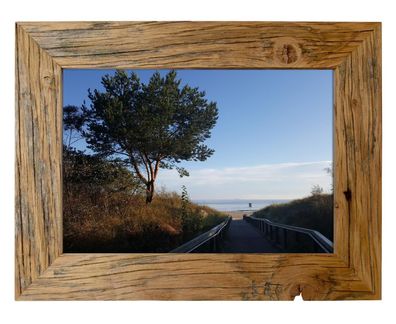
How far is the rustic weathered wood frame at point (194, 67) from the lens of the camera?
147 inches

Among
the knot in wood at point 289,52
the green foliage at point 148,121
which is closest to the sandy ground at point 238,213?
the green foliage at point 148,121

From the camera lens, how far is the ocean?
383 cm

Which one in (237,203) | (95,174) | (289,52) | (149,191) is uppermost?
(289,52)

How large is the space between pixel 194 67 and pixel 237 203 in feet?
3.85

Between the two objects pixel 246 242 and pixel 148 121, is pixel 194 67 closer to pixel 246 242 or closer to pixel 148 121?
pixel 148 121

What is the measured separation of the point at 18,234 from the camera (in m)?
3.70

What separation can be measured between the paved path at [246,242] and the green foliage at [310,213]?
0.15 metres

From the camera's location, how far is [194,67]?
12.3 feet

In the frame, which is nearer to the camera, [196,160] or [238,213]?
[196,160]

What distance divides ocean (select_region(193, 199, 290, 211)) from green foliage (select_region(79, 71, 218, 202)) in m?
0.32

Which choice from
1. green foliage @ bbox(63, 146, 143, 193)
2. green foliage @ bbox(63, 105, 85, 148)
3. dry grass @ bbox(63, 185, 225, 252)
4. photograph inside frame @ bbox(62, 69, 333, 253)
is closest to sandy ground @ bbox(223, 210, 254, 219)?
photograph inside frame @ bbox(62, 69, 333, 253)

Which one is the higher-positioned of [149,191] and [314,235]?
[149,191]

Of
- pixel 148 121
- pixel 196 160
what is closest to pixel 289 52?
pixel 196 160

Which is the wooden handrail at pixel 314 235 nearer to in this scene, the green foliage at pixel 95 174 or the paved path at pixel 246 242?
the paved path at pixel 246 242
